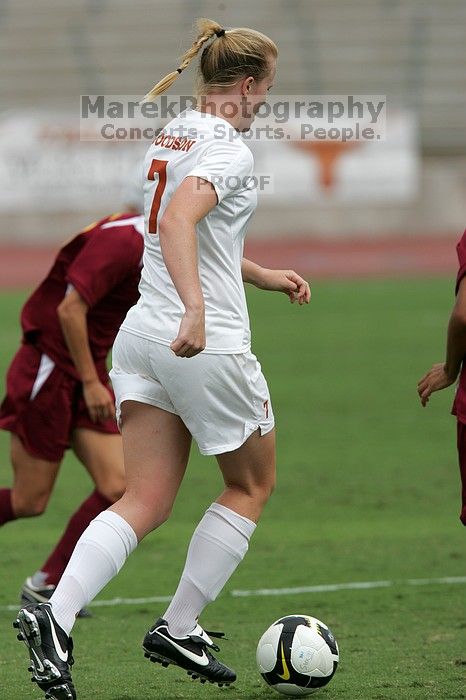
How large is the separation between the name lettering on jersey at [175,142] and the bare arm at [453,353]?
914mm

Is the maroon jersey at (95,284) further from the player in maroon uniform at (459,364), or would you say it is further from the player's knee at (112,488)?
the player in maroon uniform at (459,364)

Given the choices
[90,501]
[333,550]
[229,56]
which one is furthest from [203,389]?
[333,550]

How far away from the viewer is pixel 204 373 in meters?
3.66

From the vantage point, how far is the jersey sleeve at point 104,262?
17.1 feet

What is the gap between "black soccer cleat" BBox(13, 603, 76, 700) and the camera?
11.3 ft

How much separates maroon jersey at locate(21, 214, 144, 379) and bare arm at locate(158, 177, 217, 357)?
5.55 ft

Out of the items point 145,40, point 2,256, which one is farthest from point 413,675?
point 145,40

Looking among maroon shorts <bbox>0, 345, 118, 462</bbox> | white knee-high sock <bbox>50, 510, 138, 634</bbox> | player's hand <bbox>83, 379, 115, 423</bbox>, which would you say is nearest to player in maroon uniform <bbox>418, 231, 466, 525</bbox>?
white knee-high sock <bbox>50, 510, 138, 634</bbox>

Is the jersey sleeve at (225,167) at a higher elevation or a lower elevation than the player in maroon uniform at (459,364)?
higher

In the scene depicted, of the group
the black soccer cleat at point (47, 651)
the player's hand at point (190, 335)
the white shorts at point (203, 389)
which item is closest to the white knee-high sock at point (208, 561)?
the white shorts at point (203, 389)

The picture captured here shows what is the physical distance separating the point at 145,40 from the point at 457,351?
24459 mm

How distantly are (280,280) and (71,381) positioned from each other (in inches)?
68.9

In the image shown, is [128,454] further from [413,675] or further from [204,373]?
[413,675]

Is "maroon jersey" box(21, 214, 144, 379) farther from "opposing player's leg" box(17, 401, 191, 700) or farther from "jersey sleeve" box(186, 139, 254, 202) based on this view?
"jersey sleeve" box(186, 139, 254, 202)
